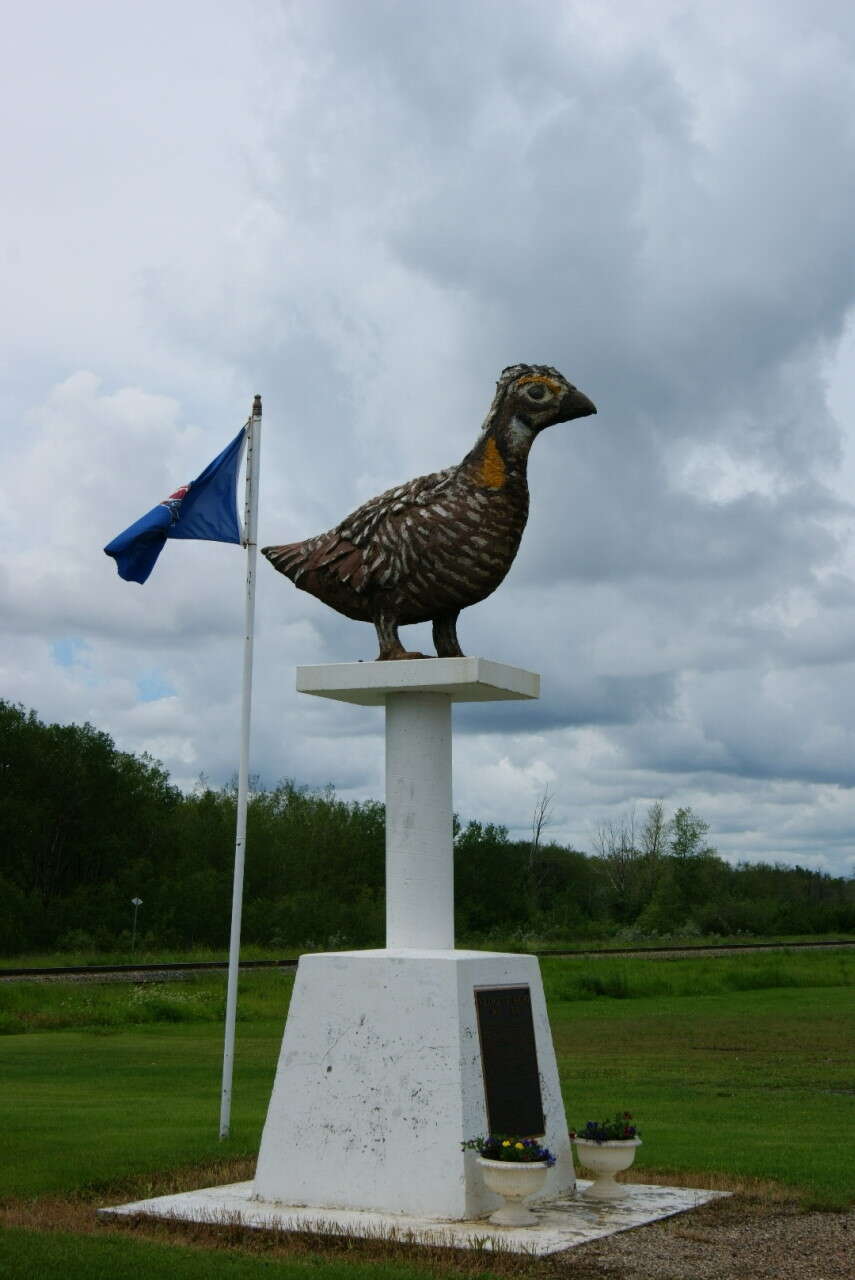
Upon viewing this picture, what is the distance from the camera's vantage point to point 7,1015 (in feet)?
76.9

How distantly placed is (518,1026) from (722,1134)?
15.9ft

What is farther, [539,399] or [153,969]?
[153,969]

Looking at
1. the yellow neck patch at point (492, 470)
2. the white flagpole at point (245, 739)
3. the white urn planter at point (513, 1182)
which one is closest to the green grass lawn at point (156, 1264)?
the white urn planter at point (513, 1182)

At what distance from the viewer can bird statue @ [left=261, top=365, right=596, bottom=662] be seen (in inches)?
415

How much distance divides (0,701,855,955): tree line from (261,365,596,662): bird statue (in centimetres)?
3758

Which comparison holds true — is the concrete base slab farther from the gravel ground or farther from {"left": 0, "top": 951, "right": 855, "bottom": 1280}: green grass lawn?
{"left": 0, "top": 951, "right": 855, "bottom": 1280}: green grass lawn

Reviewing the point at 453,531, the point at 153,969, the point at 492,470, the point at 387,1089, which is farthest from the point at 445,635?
the point at 153,969

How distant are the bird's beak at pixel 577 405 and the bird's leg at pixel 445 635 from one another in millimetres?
1702

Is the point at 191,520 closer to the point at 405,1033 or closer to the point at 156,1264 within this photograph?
the point at 405,1033

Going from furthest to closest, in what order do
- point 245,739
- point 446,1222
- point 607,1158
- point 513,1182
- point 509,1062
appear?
1. point 245,739
2. point 607,1158
3. point 509,1062
4. point 446,1222
5. point 513,1182

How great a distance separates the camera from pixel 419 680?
10.0m

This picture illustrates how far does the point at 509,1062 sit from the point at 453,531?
3.72 m

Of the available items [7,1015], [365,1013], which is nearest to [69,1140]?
[365,1013]

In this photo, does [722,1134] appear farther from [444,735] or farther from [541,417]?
[541,417]
